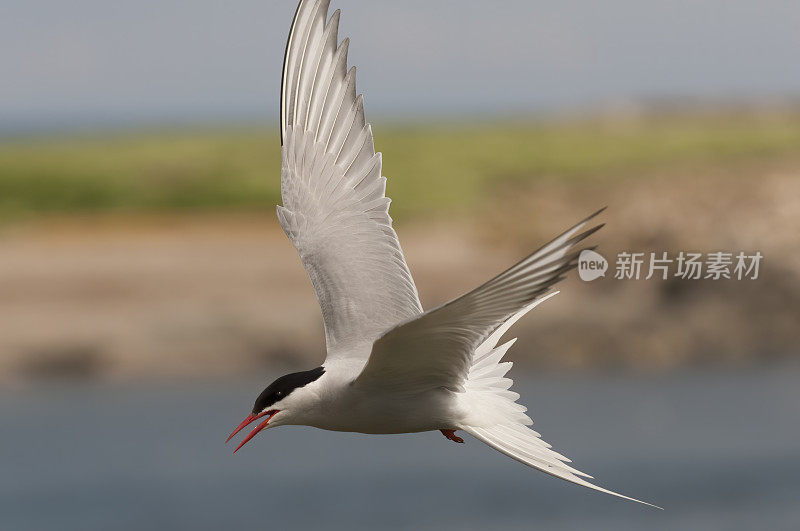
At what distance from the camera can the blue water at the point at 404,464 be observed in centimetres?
1347

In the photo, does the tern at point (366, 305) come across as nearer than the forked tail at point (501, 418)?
Yes

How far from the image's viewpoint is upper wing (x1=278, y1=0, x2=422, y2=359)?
4828mm

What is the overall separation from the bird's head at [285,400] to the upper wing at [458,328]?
0.19m

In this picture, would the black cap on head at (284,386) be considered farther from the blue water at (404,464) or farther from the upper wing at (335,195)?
the blue water at (404,464)

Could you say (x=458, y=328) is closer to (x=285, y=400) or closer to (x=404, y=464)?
(x=285, y=400)

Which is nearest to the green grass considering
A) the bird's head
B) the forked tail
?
the forked tail

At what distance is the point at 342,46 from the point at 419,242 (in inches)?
708

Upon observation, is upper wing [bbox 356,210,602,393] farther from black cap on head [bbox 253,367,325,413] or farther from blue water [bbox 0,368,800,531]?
blue water [bbox 0,368,800,531]

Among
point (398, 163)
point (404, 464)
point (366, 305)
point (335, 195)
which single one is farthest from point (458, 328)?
point (398, 163)

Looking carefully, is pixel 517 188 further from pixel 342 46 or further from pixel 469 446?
pixel 342 46

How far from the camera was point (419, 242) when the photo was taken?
22875 millimetres

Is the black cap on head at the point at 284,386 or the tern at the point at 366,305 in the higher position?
the tern at the point at 366,305

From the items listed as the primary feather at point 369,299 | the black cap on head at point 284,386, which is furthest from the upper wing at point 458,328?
the black cap on head at point 284,386

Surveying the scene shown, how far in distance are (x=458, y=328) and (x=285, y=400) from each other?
71 centimetres
